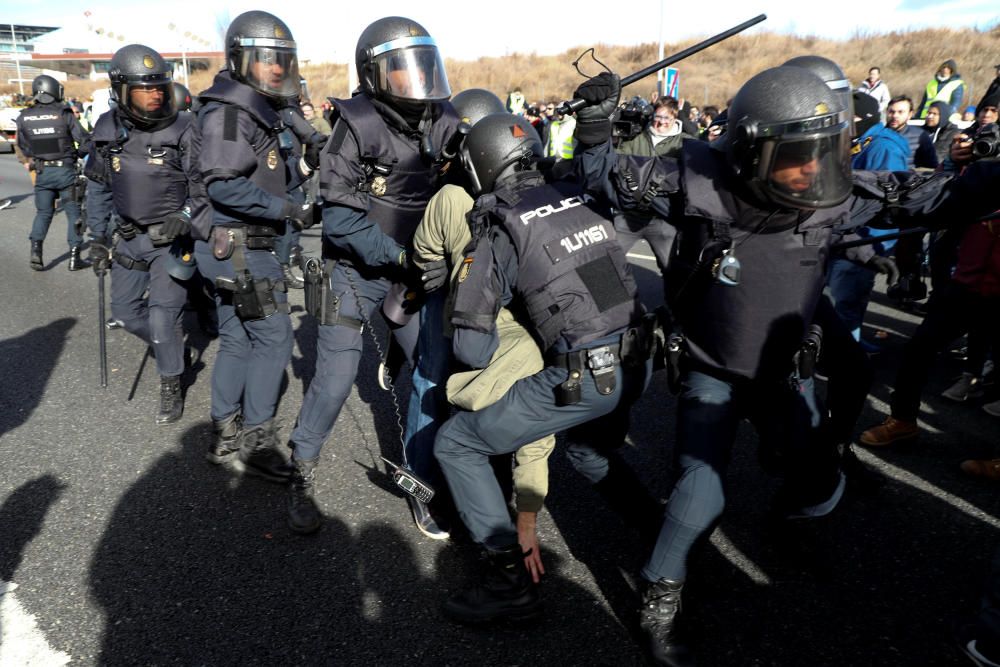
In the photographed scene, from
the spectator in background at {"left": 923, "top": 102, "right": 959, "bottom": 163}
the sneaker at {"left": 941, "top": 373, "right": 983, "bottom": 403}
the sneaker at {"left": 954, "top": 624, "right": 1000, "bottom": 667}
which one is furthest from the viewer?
the spectator in background at {"left": 923, "top": 102, "right": 959, "bottom": 163}

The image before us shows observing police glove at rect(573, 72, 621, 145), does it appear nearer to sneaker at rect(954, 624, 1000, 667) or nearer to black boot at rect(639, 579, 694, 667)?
black boot at rect(639, 579, 694, 667)

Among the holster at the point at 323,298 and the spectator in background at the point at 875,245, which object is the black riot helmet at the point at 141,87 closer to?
the holster at the point at 323,298

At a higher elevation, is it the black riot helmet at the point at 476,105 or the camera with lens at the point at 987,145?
the black riot helmet at the point at 476,105

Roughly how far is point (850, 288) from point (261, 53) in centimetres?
393

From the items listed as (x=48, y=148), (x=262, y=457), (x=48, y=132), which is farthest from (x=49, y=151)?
(x=262, y=457)

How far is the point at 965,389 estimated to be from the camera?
4.46m

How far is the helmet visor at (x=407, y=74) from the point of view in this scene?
312 cm

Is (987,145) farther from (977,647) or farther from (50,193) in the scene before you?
(50,193)

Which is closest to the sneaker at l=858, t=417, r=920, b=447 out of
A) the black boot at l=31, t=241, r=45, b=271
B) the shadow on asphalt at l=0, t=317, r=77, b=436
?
the shadow on asphalt at l=0, t=317, r=77, b=436

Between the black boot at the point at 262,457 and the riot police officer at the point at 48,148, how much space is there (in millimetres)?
5837

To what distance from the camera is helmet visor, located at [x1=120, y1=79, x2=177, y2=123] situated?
4219mm

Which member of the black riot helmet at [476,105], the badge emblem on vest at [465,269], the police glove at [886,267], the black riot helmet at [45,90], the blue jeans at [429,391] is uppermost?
the black riot helmet at [45,90]

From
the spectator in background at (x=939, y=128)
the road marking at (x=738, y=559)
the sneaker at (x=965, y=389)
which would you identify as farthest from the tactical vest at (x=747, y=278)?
the spectator in background at (x=939, y=128)

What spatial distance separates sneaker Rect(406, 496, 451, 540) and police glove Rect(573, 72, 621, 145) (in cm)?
164
